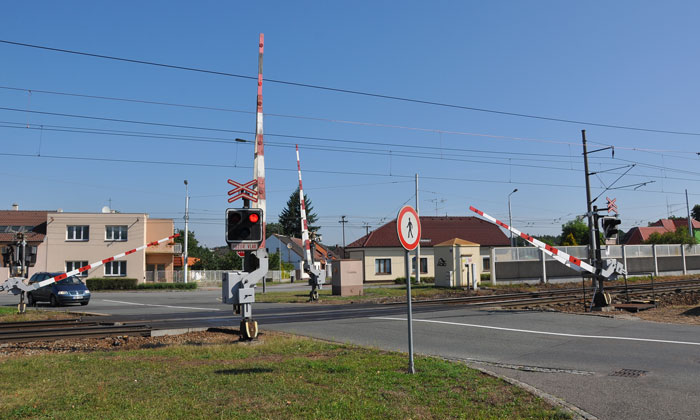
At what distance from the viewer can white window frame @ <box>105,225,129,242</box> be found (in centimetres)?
5134

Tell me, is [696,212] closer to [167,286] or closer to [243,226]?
[167,286]

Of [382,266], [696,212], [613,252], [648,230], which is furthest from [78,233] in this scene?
[696,212]

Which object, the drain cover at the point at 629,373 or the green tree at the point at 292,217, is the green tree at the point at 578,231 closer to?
the green tree at the point at 292,217

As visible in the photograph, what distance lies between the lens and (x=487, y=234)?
5962 cm

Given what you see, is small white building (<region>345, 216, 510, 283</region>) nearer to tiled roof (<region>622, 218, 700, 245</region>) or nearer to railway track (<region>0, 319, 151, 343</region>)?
Result: railway track (<region>0, 319, 151, 343</region>)

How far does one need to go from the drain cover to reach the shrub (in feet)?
148

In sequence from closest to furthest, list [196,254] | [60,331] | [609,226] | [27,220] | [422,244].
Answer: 1. [60,331]
2. [609,226]
3. [27,220]
4. [422,244]
5. [196,254]

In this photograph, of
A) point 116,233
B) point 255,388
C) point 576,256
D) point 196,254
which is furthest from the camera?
point 196,254

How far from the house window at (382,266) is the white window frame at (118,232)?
24350mm

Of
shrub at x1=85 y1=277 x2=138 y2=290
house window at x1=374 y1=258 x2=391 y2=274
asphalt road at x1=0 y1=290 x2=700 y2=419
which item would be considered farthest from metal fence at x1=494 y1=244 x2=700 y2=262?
shrub at x1=85 y1=277 x2=138 y2=290

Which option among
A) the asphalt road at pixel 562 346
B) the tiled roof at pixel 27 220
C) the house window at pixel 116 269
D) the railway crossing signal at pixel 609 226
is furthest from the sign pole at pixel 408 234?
the tiled roof at pixel 27 220

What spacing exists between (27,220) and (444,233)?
141 ft

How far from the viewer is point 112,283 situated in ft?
153

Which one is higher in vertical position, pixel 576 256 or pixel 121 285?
pixel 576 256
